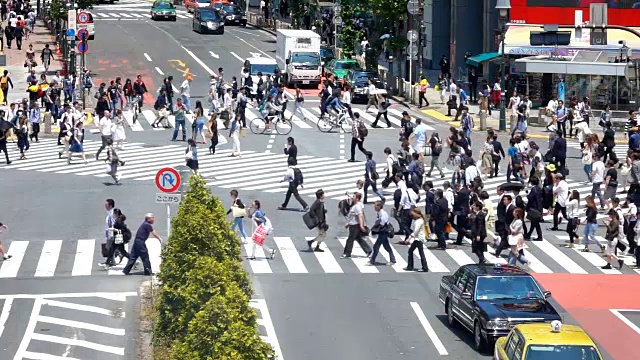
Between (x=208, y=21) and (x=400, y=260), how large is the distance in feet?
202

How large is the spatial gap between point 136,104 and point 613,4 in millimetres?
24800

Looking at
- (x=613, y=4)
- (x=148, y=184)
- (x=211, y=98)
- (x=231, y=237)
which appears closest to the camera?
(x=231, y=237)

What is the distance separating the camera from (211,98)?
52594mm

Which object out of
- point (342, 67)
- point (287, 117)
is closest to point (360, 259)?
point (287, 117)

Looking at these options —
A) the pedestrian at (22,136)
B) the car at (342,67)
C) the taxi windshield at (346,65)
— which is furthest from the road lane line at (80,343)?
the taxi windshield at (346,65)

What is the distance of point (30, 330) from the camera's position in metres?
24.4

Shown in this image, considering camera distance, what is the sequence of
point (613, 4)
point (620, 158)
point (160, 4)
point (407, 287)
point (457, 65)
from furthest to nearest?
point (160, 4), point (457, 65), point (613, 4), point (620, 158), point (407, 287)

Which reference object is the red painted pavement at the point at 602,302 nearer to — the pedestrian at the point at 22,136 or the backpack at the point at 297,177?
the backpack at the point at 297,177

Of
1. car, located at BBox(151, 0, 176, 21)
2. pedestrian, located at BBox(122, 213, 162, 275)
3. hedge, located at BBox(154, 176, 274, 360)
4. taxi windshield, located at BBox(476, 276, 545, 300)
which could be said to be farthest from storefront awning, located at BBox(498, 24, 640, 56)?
car, located at BBox(151, 0, 176, 21)

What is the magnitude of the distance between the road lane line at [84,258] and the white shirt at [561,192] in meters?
11.4

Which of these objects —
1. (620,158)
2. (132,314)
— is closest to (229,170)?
(620,158)

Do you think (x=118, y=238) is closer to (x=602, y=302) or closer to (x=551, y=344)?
(x=602, y=302)

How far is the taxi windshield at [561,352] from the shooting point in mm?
19047

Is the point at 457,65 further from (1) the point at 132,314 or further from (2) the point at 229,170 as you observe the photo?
(1) the point at 132,314
